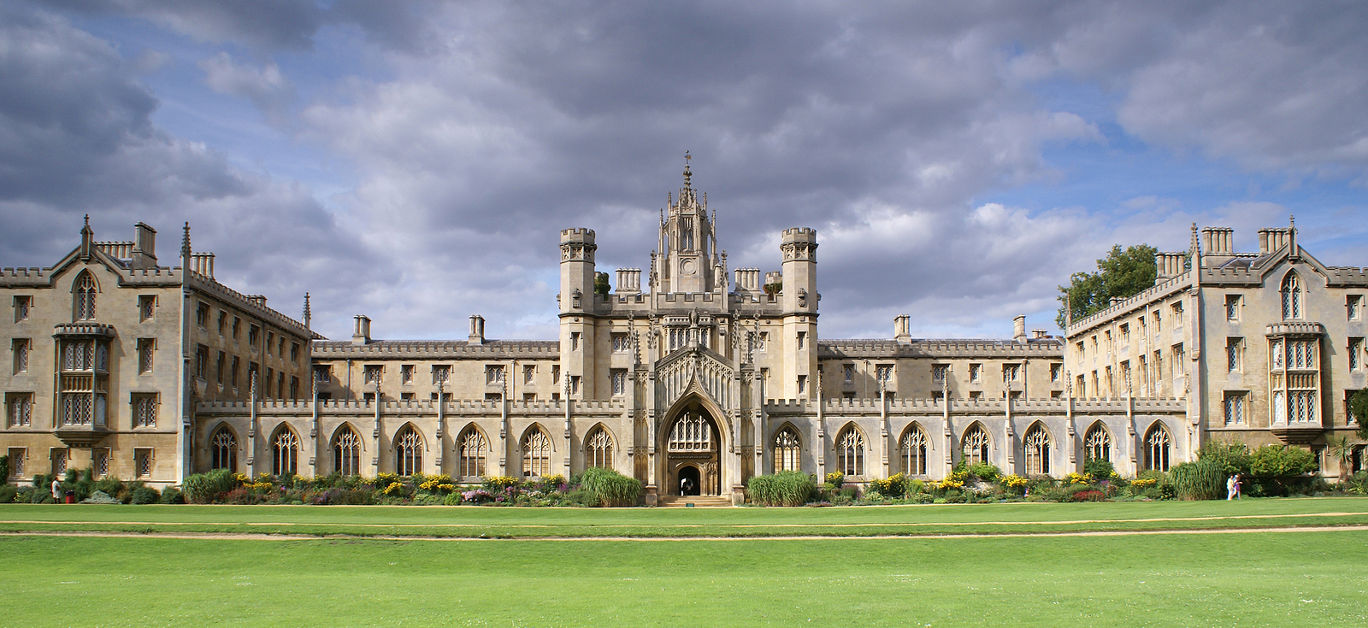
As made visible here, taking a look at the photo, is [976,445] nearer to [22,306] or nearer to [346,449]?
[346,449]

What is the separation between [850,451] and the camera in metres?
51.4

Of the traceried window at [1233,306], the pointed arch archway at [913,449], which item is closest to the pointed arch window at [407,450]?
the pointed arch archway at [913,449]

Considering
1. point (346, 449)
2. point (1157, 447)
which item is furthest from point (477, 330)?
point (1157, 447)

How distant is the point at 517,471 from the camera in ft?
168

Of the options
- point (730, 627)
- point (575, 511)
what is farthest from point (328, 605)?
point (575, 511)

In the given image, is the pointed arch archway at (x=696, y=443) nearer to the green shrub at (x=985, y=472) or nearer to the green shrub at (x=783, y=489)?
the green shrub at (x=783, y=489)

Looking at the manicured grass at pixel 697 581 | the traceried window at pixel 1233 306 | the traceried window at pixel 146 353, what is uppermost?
the traceried window at pixel 1233 306

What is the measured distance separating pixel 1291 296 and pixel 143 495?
51.7m

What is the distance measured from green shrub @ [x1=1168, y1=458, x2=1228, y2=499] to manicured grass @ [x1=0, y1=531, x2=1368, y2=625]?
52.2 feet

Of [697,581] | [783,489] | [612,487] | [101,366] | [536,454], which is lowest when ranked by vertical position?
[783,489]

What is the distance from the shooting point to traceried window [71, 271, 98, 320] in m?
50.4

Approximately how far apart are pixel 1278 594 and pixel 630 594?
34.9ft

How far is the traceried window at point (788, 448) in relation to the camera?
51.1m

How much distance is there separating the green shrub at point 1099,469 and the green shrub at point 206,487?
125 ft
